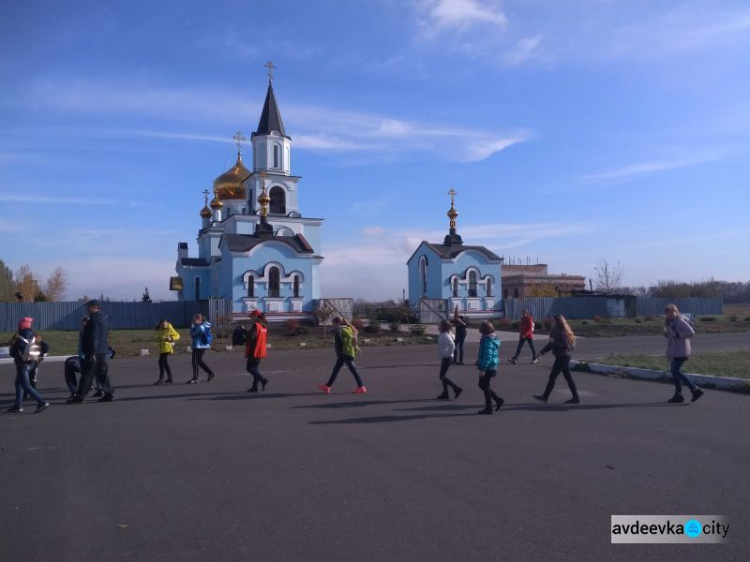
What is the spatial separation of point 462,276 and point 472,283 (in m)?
0.91

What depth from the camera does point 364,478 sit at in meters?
6.16

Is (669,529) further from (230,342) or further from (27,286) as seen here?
(27,286)

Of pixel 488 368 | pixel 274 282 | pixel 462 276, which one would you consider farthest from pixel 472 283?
pixel 488 368

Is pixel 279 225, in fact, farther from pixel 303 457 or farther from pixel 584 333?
pixel 303 457

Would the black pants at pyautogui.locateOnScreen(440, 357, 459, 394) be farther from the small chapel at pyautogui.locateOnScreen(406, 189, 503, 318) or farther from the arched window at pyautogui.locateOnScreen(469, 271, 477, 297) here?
the arched window at pyautogui.locateOnScreen(469, 271, 477, 297)

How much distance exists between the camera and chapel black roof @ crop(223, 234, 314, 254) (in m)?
37.7

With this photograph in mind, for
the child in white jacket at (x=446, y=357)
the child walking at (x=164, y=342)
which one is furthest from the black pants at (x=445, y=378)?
the child walking at (x=164, y=342)

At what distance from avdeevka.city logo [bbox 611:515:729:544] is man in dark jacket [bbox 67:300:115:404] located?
9.00 metres

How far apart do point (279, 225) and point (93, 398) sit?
3644cm

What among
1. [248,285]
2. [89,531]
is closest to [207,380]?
[89,531]

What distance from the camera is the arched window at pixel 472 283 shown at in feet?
139

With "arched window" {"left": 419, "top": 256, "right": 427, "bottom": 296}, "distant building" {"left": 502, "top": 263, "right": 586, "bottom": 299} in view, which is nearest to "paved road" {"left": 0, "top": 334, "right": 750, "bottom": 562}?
"arched window" {"left": 419, "top": 256, "right": 427, "bottom": 296}

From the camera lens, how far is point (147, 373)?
53.4ft

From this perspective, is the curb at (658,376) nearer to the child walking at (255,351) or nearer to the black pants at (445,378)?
the black pants at (445,378)
